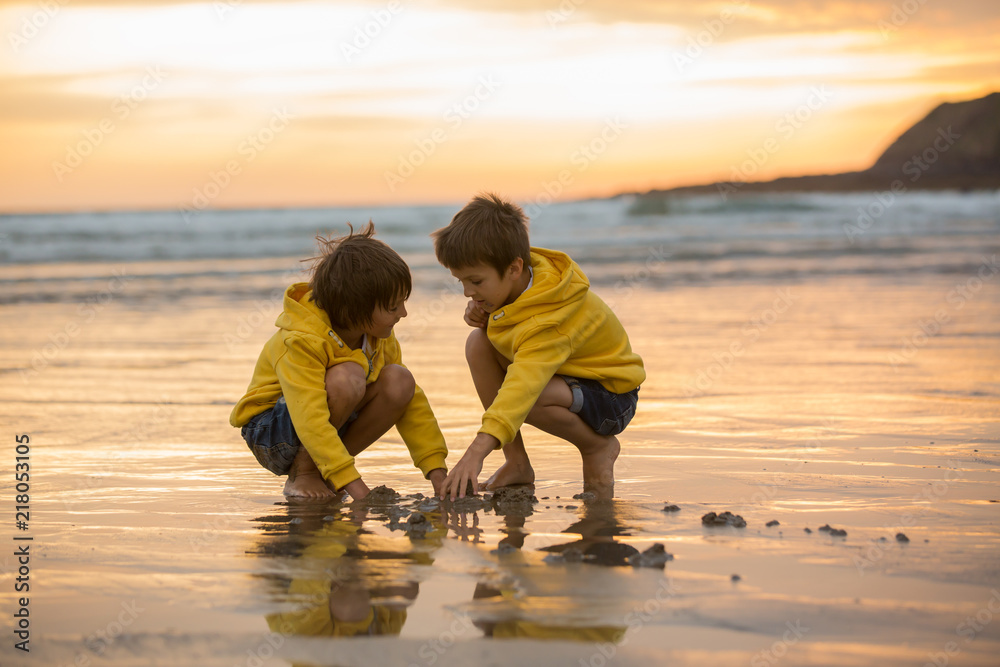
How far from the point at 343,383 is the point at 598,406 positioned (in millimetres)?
904

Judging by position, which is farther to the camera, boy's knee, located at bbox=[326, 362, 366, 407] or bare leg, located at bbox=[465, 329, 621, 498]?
bare leg, located at bbox=[465, 329, 621, 498]

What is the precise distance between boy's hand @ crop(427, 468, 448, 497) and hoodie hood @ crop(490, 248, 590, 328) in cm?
54

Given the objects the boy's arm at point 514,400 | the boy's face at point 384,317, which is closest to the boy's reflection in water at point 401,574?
the boy's arm at point 514,400

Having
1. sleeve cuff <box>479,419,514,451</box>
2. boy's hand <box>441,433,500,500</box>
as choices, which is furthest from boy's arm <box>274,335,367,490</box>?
sleeve cuff <box>479,419,514,451</box>

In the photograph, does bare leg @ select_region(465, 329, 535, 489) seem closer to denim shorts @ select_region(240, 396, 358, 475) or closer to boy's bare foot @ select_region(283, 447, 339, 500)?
boy's bare foot @ select_region(283, 447, 339, 500)

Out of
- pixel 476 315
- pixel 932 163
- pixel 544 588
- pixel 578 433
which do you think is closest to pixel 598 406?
pixel 578 433

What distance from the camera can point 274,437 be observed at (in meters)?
3.28

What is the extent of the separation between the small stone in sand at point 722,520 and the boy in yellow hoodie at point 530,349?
0.51m

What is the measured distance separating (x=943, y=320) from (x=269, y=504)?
5817 millimetres

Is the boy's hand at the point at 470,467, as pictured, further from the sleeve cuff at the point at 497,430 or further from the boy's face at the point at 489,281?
the boy's face at the point at 489,281

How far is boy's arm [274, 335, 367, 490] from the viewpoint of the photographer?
3105mm

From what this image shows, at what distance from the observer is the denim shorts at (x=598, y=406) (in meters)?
3.40

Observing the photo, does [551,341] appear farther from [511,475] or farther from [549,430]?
[511,475]

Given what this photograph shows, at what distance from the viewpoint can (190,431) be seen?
4.24 meters
